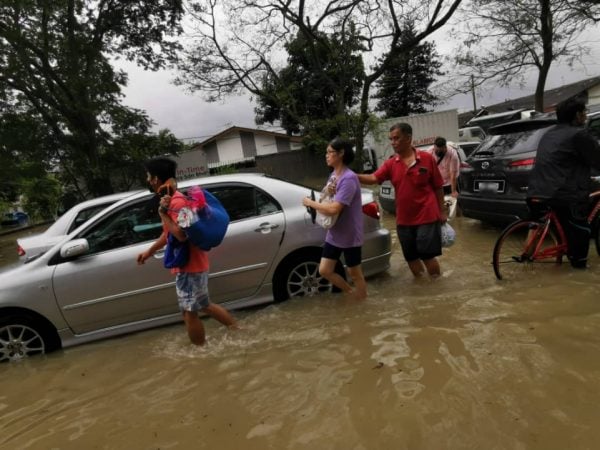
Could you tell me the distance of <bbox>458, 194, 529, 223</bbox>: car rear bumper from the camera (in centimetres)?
542

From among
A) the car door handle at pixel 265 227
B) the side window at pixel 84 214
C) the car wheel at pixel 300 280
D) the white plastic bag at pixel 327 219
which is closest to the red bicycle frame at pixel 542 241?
the car wheel at pixel 300 280

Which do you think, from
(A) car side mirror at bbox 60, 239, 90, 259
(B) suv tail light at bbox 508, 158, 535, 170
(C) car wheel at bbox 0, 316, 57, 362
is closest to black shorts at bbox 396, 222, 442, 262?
(B) suv tail light at bbox 508, 158, 535, 170

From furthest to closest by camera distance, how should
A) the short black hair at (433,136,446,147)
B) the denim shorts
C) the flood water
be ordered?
the short black hair at (433,136,446,147) → the denim shorts → the flood water

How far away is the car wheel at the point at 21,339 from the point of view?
3699mm

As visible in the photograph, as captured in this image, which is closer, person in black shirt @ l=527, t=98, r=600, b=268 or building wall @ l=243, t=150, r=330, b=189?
person in black shirt @ l=527, t=98, r=600, b=268

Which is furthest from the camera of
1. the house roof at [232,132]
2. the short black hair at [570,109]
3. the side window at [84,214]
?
the house roof at [232,132]

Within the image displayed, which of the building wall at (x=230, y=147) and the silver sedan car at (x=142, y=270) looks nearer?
the silver sedan car at (x=142, y=270)

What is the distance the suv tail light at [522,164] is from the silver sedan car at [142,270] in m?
2.15

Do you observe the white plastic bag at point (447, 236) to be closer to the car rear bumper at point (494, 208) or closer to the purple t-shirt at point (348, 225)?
the purple t-shirt at point (348, 225)

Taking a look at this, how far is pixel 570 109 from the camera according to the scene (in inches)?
155

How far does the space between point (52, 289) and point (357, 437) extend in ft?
9.25

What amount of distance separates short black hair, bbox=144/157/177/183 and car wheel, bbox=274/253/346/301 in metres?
1.58

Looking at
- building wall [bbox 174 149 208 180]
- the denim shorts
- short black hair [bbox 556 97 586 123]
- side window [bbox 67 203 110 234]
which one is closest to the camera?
the denim shorts

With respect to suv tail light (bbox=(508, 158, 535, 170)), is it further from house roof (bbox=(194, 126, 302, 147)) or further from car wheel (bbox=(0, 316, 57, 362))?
house roof (bbox=(194, 126, 302, 147))
